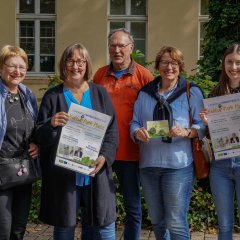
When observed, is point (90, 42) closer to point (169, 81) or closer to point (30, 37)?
point (30, 37)

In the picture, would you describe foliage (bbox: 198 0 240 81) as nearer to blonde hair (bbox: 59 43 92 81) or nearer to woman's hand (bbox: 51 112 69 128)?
blonde hair (bbox: 59 43 92 81)

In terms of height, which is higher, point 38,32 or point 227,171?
point 38,32

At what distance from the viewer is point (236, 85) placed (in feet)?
13.1

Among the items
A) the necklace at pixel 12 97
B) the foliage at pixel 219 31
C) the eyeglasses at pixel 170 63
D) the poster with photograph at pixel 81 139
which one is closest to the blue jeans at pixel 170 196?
the poster with photograph at pixel 81 139

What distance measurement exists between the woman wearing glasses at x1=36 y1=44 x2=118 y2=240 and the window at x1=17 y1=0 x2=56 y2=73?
36.0ft

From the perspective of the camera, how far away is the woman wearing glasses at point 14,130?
12.6ft

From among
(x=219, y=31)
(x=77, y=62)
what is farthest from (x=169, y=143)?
(x=219, y=31)

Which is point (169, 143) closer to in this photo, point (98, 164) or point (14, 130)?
point (98, 164)

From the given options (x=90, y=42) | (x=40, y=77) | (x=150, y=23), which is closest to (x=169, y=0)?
(x=150, y=23)

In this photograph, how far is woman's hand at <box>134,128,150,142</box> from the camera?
3963 millimetres

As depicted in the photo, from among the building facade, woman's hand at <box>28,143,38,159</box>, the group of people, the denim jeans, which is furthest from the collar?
the building facade

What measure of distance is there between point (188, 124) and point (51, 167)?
1129mm

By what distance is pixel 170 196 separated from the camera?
13.2 feet

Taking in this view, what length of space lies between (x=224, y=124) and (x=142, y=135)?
2.13 feet
